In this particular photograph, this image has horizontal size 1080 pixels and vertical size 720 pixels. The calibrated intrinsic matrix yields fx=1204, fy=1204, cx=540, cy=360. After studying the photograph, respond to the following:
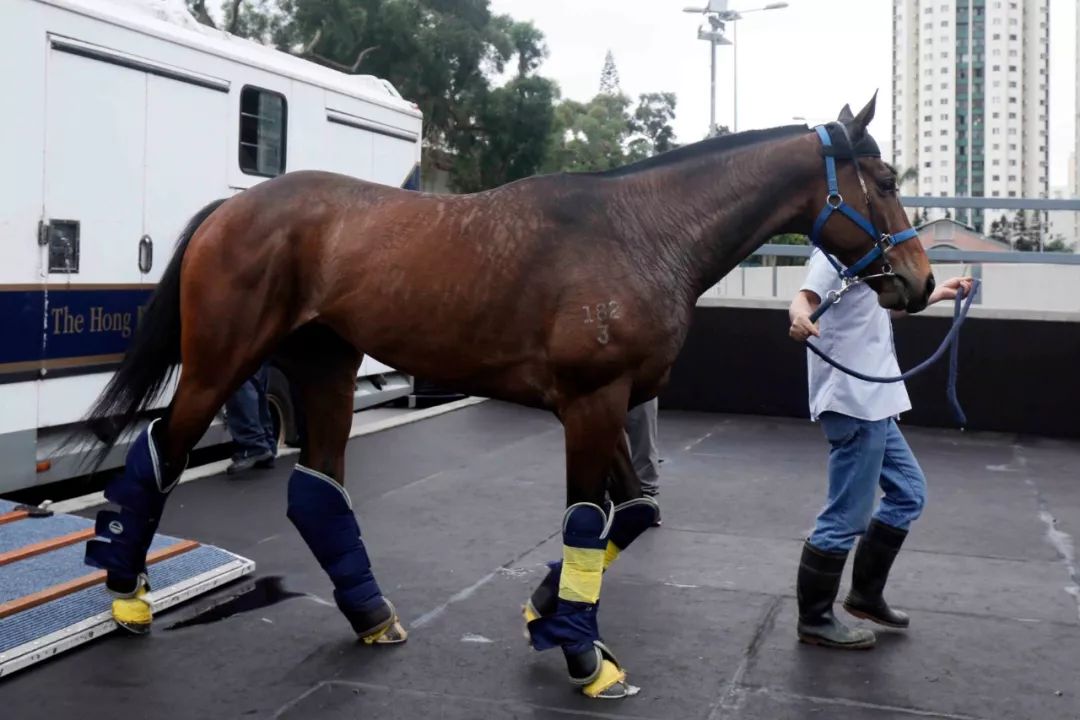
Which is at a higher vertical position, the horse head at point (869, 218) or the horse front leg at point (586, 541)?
the horse head at point (869, 218)

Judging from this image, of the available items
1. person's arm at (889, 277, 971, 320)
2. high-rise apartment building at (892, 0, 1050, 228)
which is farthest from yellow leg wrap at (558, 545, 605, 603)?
high-rise apartment building at (892, 0, 1050, 228)

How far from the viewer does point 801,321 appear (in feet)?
14.4

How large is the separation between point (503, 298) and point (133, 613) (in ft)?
6.52

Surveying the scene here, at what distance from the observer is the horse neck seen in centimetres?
432

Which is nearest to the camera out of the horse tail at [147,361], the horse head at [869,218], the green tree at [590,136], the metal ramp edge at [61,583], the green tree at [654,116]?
the horse head at [869,218]

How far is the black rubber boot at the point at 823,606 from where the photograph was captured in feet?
15.6

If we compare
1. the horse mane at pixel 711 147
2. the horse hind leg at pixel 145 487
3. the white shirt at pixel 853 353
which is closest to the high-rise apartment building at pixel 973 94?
the white shirt at pixel 853 353

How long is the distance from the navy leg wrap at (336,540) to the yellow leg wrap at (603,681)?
97 cm

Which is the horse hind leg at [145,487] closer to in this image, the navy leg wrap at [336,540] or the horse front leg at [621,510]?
the navy leg wrap at [336,540]

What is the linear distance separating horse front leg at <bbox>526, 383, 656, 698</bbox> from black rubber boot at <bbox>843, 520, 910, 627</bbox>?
1322 mm

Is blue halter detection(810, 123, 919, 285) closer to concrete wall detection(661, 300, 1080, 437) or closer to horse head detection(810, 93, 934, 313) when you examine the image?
horse head detection(810, 93, 934, 313)

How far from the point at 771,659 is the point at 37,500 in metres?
5.71

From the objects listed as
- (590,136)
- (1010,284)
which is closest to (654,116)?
(590,136)

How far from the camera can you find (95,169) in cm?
752
